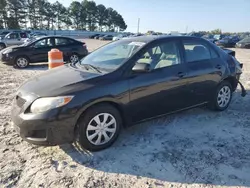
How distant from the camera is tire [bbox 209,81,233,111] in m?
4.86

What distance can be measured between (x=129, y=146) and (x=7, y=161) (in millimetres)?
1680

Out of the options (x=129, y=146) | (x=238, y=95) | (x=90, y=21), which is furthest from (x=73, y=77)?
(x=90, y=21)

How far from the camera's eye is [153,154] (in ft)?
11.1

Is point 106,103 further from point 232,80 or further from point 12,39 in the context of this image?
point 12,39

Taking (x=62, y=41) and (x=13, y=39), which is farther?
(x=13, y=39)

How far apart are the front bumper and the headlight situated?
6 cm

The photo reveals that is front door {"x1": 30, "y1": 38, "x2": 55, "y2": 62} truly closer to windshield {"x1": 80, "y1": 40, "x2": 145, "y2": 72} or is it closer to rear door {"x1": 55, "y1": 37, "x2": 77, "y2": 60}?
rear door {"x1": 55, "y1": 37, "x2": 77, "y2": 60}

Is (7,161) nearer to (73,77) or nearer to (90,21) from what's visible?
(73,77)

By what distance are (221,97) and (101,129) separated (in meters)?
2.87

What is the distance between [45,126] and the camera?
117 inches

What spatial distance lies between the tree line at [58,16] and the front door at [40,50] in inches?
2274

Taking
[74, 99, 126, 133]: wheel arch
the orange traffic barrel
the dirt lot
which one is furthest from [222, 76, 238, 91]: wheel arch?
the orange traffic barrel

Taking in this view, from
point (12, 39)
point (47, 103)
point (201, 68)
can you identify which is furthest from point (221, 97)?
point (12, 39)

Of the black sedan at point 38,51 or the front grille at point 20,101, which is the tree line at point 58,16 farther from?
the front grille at point 20,101
